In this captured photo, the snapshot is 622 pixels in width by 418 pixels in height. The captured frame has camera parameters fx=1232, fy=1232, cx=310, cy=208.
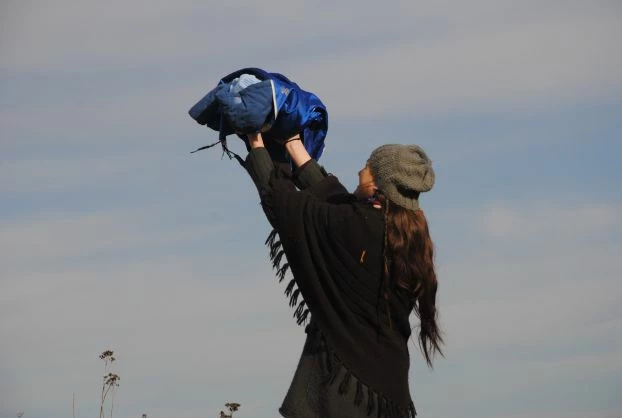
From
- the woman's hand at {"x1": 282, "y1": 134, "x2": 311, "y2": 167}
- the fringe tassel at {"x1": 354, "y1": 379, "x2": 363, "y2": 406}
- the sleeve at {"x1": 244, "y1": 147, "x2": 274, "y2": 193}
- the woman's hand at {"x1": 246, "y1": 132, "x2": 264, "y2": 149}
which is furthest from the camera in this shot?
the woman's hand at {"x1": 282, "y1": 134, "x2": 311, "y2": 167}

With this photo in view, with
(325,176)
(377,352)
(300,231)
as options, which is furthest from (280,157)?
(377,352)

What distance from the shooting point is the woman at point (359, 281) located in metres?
4.43

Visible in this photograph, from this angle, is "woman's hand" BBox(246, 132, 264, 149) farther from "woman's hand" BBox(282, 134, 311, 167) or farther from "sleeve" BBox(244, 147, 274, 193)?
"woman's hand" BBox(282, 134, 311, 167)

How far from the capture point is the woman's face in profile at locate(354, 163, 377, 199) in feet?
15.0

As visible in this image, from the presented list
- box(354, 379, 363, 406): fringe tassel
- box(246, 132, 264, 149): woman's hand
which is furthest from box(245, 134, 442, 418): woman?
box(246, 132, 264, 149): woman's hand

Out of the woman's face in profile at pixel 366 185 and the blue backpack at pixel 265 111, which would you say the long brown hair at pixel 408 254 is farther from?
the blue backpack at pixel 265 111

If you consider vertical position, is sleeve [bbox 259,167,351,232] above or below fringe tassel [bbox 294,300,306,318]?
above

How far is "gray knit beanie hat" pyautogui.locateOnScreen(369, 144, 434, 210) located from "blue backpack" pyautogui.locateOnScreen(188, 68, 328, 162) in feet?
1.42

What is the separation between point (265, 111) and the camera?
4637 millimetres

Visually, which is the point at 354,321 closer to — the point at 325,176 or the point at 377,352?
the point at 377,352

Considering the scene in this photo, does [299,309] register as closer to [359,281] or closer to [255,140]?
[359,281]

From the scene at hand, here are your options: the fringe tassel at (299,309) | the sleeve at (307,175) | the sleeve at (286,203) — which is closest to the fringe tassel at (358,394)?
the fringe tassel at (299,309)

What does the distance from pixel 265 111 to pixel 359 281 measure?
2.42 feet

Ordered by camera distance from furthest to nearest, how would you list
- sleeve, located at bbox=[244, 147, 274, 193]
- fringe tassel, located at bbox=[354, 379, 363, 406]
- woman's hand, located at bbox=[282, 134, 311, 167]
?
1. woman's hand, located at bbox=[282, 134, 311, 167]
2. sleeve, located at bbox=[244, 147, 274, 193]
3. fringe tassel, located at bbox=[354, 379, 363, 406]
